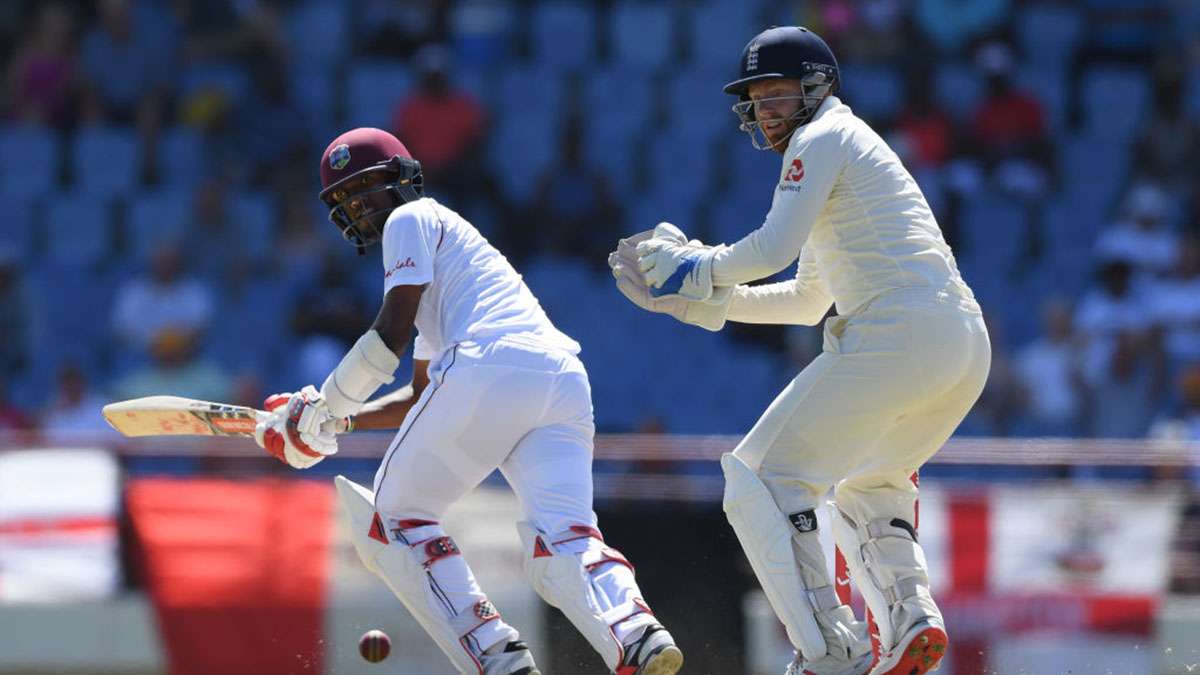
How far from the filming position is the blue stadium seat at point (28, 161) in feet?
45.5

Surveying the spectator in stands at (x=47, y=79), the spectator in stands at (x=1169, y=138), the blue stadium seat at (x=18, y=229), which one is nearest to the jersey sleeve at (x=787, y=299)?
the spectator in stands at (x=1169, y=138)

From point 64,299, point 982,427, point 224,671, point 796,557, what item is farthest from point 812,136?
point 64,299

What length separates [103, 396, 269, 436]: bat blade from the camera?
6.66 meters

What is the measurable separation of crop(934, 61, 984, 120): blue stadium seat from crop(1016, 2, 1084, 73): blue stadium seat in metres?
0.62

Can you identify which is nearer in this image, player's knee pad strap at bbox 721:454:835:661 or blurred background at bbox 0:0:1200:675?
player's knee pad strap at bbox 721:454:835:661

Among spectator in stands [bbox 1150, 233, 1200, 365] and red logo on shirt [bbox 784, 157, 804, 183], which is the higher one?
red logo on shirt [bbox 784, 157, 804, 183]

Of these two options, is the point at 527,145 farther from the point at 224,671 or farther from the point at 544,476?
Answer: the point at 544,476

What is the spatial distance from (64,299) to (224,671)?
18.4 feet

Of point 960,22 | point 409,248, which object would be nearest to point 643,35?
point 960,22

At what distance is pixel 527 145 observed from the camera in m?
13.5

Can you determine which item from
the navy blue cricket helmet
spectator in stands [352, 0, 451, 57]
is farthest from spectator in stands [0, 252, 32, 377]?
the navy blue cricket helmet

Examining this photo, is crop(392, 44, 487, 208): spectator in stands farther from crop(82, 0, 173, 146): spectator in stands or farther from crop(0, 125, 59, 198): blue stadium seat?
crop(0, 125, 59, 198): blue stadium seat

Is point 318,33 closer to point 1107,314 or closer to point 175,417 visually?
point 1107,314

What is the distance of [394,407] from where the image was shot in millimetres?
6758
